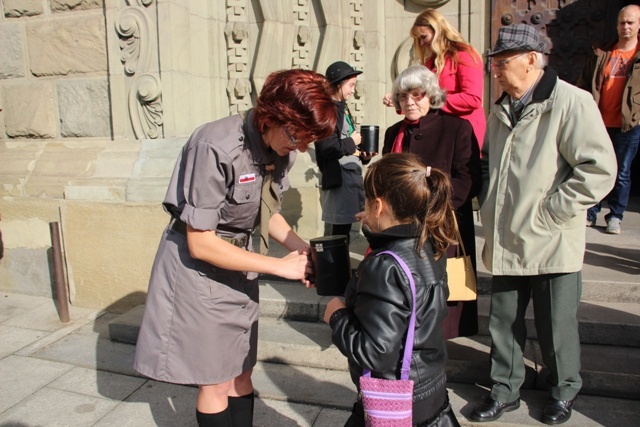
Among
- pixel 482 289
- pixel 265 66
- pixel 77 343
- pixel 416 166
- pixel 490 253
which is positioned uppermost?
pixel 265 66

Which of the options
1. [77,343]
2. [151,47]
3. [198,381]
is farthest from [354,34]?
[198,381]

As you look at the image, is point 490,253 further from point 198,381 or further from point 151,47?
point 151,47

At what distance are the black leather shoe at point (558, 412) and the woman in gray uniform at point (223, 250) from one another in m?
1.43

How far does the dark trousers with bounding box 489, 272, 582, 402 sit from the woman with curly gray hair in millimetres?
194

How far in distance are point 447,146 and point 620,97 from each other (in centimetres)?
260

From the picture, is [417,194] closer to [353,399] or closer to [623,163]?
[353,399]

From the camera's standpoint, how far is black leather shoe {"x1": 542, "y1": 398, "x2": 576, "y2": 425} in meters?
2.73

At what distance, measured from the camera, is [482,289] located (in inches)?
153

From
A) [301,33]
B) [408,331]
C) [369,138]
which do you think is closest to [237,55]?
[301,33]

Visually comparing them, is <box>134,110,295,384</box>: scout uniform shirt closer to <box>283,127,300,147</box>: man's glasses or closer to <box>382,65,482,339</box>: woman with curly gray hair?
<box>283,127,300,147</box>: man's glasses

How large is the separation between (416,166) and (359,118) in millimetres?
3782

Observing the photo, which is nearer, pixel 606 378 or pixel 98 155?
pixel 606 378

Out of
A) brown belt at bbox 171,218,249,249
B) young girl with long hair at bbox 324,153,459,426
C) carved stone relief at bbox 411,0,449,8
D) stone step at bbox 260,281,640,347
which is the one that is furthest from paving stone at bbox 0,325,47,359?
carved stone relief at bbox 411,0,449,8

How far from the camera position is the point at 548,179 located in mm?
2574
